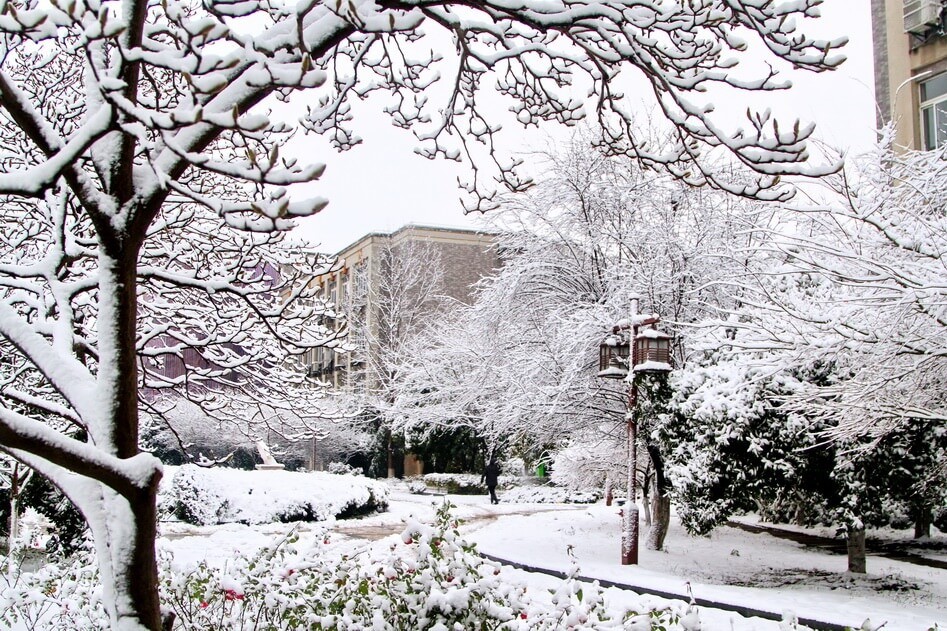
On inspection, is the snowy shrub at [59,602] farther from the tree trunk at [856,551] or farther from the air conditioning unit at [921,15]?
the air conditioning unit at [921,15]

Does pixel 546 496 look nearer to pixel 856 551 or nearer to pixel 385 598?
pixel 856 551

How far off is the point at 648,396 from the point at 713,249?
10.8 feet

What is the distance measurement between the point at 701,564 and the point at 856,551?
2762mm

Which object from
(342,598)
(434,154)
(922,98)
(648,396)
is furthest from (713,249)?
(342,598)

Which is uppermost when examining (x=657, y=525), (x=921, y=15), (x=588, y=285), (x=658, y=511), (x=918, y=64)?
(x=921, y=15)

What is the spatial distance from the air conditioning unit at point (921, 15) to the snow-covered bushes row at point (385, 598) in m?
18.2

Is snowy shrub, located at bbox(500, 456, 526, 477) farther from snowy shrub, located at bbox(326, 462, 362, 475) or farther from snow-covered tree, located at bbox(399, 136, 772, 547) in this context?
snow-covered tree, located at bbox(399, 136, 772, 547)

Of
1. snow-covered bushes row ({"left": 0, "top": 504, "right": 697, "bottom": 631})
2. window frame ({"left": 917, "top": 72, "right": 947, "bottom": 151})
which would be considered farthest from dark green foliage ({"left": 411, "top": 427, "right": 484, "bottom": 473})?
snow-covered bushes row ({"left": 0, "top": 504, "right": 697, "bottom": 631})

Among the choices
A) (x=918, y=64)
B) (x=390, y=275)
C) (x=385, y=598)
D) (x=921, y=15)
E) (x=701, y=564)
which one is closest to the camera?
(x=385, y=598)

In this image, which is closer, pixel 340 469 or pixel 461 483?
pixel 461 483

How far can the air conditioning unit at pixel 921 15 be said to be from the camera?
1794cm

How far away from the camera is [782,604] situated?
32.1 feet

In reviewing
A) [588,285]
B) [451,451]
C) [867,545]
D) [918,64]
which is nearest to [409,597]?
[588,285]

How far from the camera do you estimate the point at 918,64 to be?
18484 mm
